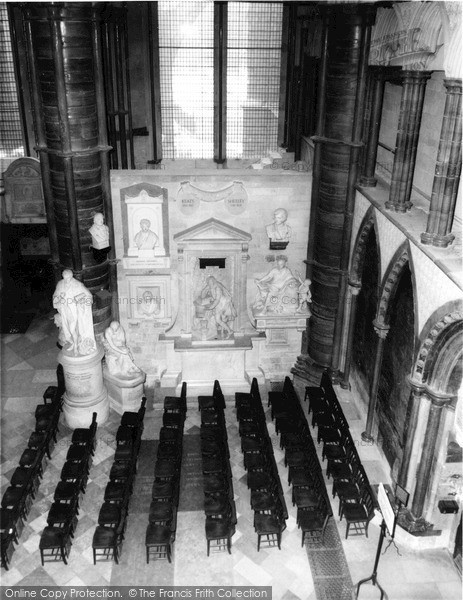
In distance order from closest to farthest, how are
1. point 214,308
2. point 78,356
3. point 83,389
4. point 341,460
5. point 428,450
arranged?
point 428,450
point 341,460
point 78,356
point 83,389
point 214,308

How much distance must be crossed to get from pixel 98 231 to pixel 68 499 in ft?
18.7

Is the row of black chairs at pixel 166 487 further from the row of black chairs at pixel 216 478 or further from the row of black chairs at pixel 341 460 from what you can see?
the row of black chairs at pixel 341 460

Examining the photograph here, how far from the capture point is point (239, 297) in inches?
605

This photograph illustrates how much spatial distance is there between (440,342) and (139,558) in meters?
6.53

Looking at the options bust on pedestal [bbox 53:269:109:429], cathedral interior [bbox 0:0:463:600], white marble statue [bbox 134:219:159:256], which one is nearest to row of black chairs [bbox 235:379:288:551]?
cathedral interior [bbox 0:0:463:600]

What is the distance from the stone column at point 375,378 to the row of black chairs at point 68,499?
6.02 meters

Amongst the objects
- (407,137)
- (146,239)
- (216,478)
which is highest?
(407,137)

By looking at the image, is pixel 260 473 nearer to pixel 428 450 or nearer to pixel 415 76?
pixel 428 450

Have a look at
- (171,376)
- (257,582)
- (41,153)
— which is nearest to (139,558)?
(257,582)

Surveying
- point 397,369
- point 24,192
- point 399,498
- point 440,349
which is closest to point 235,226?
point 397,369

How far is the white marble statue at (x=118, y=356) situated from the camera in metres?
14.6

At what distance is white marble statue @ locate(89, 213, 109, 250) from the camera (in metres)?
13.7

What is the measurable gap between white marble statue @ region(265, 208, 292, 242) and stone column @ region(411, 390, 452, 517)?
5677 millimetres

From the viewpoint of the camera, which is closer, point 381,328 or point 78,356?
point 381,328
